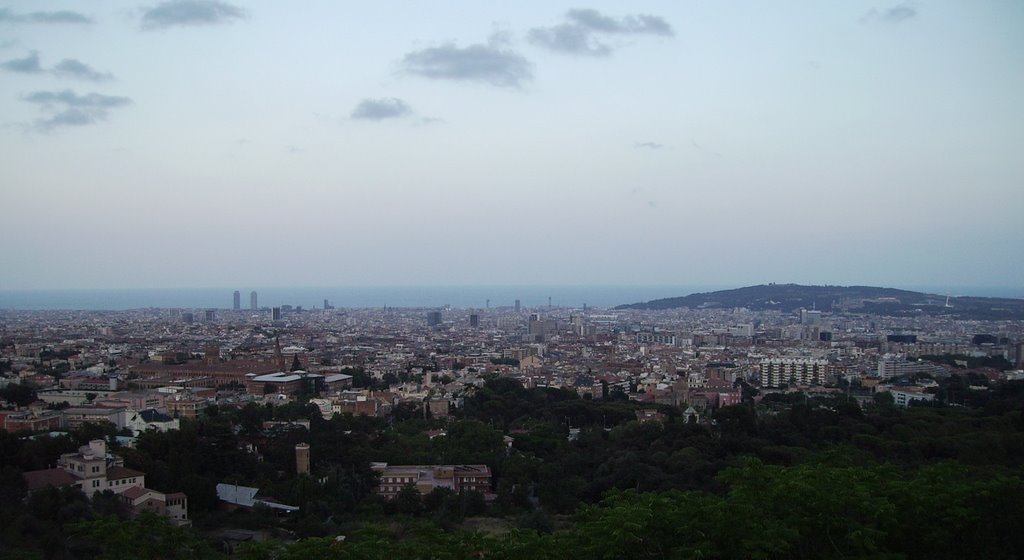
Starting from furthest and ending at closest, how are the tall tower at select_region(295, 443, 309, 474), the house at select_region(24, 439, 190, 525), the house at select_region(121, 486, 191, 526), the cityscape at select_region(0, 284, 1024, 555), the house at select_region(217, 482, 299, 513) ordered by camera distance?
the tall tower at select_region(295, 443, 309, 474), the cityscape at select_region(0, 284, 1024, 555), the house at select_region(217, 482, 299, 513), the house at select_region(24, 439, 190, 525), the house at select_region(121, 486, 191, 526)

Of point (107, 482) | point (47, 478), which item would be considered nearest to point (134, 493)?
point (107, 482)

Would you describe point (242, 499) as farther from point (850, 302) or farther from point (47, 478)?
point (850, 302)

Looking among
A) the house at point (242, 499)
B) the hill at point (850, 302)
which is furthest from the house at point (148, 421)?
the hill at point (850, 302)

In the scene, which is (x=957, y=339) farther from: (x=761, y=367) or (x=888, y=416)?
(x=888, y=416)

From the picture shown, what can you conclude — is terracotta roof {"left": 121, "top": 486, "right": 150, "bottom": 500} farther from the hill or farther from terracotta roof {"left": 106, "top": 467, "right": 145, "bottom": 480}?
the hill

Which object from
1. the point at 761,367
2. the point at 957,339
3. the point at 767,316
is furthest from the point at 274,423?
the point at 767,316

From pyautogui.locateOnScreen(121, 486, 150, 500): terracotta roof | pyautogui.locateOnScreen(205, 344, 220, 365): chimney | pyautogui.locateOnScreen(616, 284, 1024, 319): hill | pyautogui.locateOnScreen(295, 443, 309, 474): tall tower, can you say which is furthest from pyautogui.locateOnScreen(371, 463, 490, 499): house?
pyautogui.locateOnScreen(616, 284, 1024, 319): hill
